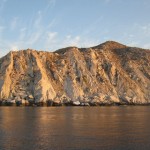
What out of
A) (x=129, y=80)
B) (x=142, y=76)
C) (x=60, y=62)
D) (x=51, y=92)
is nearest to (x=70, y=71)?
(x=60, y=62)

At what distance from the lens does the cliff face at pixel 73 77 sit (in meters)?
143

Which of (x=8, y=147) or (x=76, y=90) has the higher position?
(x=76, y=90)

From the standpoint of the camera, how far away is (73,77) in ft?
504

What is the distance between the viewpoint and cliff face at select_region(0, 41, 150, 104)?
14300cm

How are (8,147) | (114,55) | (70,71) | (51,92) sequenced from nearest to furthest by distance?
(8,147), (51,92), (70,71), (114,55)

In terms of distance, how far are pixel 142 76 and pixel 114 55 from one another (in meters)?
21.4

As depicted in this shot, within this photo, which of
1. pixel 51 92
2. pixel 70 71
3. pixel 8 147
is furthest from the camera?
pixel 70 71

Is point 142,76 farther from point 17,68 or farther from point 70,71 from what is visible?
point 17,68

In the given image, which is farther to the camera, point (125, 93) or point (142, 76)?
point (142, 76)

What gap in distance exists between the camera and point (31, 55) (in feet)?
516

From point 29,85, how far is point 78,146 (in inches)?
4402

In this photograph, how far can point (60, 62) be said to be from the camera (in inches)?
6324

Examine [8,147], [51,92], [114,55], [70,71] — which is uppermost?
[114,55]

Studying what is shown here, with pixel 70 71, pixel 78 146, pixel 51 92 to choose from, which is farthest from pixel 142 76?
pixel 78 146
